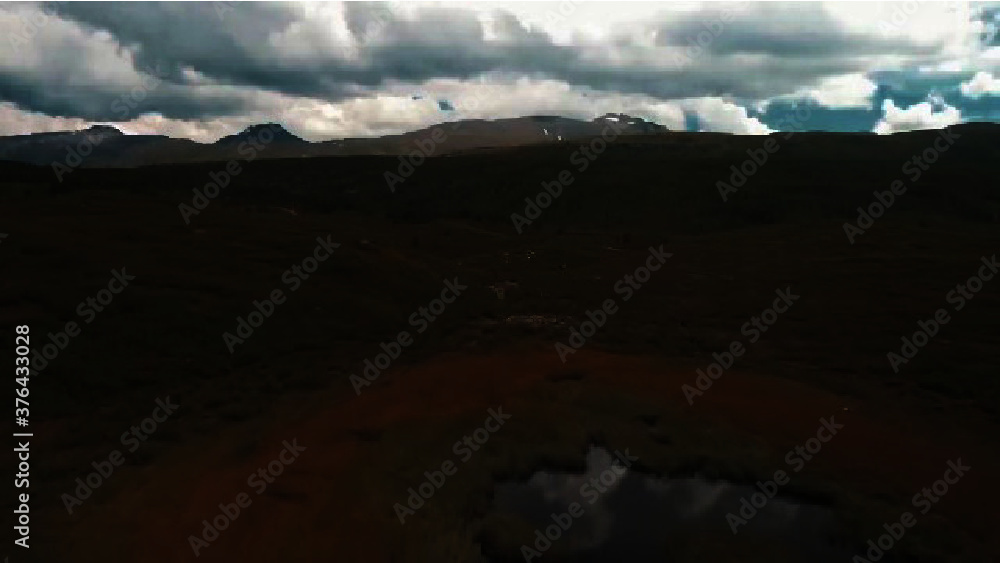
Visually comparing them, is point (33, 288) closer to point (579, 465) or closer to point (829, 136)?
point (579, 465)

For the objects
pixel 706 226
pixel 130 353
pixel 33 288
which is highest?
pixel 33 288

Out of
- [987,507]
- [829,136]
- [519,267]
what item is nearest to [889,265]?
[519,267]

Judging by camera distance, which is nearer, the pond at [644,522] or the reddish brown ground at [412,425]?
the pond at [644,522]

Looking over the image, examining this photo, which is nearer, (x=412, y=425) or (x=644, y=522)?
(x=644, y=522)

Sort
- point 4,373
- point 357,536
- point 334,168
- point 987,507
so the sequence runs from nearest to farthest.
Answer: point 357,536 → point 987,507 → point 4,373 → point 334,168

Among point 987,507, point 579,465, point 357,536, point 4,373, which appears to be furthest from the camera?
point 4,373

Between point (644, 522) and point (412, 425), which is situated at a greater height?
point (412, 425)

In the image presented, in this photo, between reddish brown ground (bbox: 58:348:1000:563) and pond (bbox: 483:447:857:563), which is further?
reddish brown ground (bbox: 58:348:1000:563)

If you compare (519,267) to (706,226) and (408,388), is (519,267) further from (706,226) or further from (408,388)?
(706,226)

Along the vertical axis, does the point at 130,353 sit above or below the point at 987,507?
above

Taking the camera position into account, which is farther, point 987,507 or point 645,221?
point 645,221
